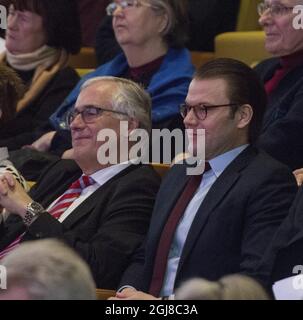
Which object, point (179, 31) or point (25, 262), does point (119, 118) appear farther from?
point (25, 262)

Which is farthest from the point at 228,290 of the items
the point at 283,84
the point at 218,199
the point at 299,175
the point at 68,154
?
the point at 68,154

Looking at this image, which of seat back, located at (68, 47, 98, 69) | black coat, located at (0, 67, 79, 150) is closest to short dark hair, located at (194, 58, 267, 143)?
black coat, located at (0, 67, 79, 150)

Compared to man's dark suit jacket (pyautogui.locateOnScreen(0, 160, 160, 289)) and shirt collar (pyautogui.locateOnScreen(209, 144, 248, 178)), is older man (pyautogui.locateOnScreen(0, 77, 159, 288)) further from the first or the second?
shirt collar (pyautogui.locateOnScreen(209, 144, 248, 178))

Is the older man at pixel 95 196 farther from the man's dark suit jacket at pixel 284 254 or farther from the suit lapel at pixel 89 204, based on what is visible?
the man's dark suit jacket at pixel 284 254

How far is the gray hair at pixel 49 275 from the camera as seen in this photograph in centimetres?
168

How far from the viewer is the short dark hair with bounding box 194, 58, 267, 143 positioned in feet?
9.44

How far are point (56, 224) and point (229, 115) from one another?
552 millimetres

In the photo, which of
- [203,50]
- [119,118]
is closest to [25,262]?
[119,118]

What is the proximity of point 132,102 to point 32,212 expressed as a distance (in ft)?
1.48

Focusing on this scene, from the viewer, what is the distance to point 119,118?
3.18 meters

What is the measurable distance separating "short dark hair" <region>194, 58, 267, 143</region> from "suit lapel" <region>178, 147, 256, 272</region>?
0.38 ft

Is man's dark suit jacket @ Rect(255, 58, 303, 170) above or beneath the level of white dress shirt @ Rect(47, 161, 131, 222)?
above

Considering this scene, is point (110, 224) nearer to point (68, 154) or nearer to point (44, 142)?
point (68, 154)

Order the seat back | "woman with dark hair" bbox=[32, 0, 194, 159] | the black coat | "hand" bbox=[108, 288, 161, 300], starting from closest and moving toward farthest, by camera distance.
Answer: "hand" bbox=[108, 288, 161, 300] → "woman with dark hair" bbox=[32, 0, 194, 159] → the black coat → the seat back
